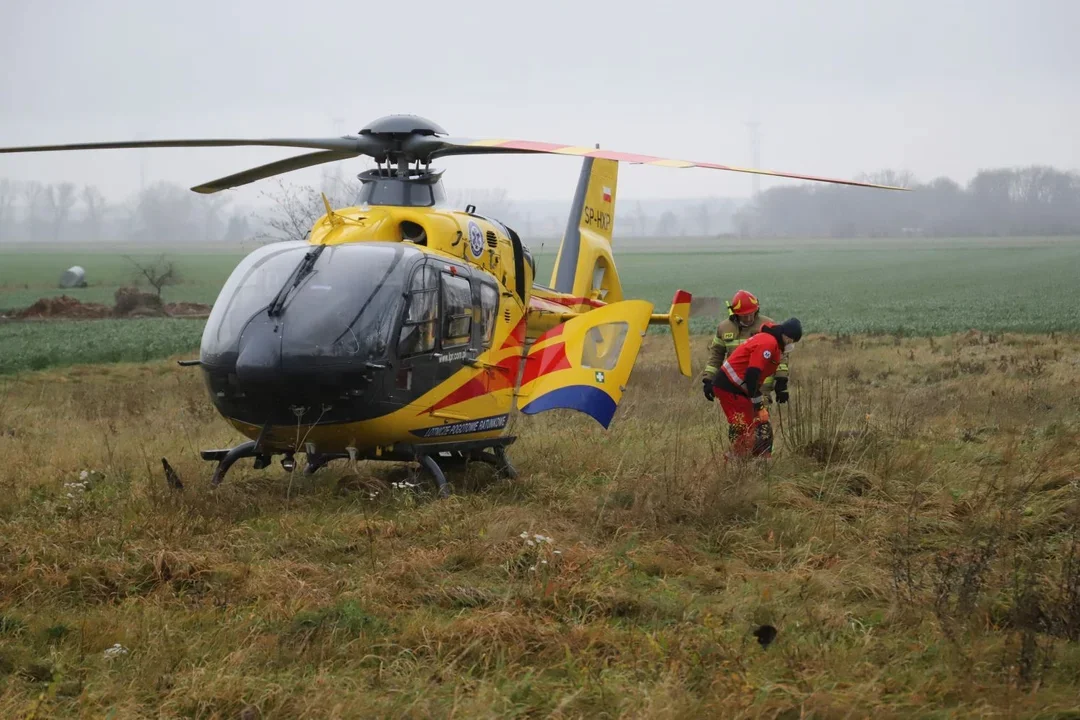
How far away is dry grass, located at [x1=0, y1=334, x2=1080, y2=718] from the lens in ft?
15.6

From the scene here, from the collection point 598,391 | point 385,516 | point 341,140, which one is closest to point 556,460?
point 598,391

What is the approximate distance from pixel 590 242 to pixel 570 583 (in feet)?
25.6

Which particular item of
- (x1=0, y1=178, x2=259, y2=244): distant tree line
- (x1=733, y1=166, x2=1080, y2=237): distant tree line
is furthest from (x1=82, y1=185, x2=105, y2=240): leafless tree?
(x1=733, y1=166, x2=1080, y2=237): distant tree line

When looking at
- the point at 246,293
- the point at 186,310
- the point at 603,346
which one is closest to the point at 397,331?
the point at 246,293

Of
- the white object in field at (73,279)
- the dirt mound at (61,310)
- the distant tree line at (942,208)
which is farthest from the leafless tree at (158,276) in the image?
the distant tree line at (942,208)

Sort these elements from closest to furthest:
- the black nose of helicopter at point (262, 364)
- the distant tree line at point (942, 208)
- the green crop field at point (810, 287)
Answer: the black nose of helicopter at point (262, 364) < the green crop field at point (810, 287) < the distant tree line at point (942, 208)

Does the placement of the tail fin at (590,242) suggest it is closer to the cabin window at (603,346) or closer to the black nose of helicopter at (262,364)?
the cabin window at (603,346)

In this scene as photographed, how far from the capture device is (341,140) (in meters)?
9.75

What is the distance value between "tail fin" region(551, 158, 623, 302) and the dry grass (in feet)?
9.21

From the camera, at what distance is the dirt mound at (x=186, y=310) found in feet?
136

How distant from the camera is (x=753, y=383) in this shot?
31.6 feet

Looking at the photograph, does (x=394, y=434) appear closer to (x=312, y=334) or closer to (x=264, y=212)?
(x=312, y=334)

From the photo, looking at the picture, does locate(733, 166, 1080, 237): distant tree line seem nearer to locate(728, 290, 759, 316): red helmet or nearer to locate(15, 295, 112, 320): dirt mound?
locate(15, 295, 112, 320): dirt mound

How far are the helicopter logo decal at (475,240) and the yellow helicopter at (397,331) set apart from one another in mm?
18
